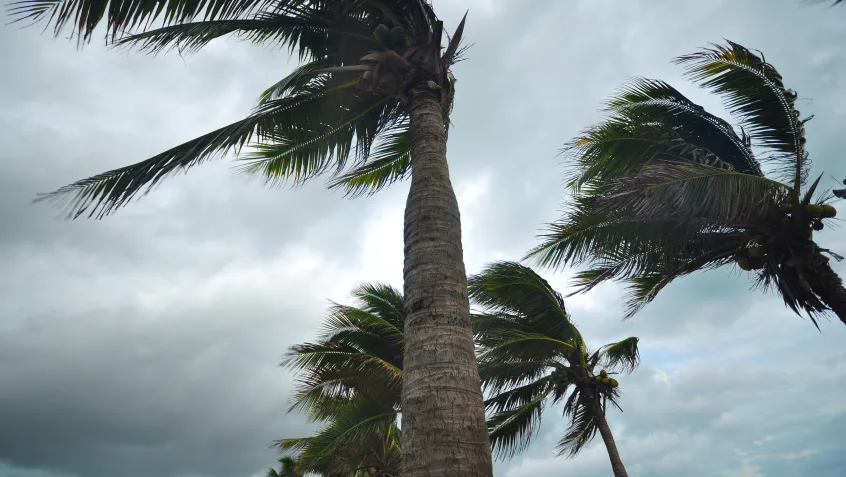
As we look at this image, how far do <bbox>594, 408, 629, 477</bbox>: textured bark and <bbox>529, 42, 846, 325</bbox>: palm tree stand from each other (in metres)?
3.50

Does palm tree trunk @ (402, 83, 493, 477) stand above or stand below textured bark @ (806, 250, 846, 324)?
below

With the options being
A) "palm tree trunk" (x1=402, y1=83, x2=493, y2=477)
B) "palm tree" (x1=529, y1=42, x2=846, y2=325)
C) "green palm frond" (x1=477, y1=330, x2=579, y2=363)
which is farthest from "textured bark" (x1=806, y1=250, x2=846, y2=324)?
"palm tree trunk" (x1=402, y1=83, x2=493, y2=477)

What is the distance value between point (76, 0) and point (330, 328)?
9084mm

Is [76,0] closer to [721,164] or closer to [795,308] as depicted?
[721,164]

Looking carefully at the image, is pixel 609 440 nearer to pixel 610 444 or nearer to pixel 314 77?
pixel 610 444

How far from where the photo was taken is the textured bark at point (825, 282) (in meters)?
8.04

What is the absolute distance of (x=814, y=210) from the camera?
8.00 m

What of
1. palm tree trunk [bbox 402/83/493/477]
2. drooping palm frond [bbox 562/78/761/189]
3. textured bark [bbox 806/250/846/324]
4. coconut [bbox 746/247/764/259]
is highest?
drooping palm frond [bbox 562/78/761/189]

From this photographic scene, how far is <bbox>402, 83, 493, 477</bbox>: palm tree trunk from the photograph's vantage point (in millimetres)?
3211

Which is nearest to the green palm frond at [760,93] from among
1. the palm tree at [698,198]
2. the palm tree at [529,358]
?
the palm tree at [698,198]

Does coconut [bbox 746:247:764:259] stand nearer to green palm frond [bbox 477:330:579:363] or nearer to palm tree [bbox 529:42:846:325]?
palm tree [bbox 529:42:846:325]

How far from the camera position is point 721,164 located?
8.55 meters

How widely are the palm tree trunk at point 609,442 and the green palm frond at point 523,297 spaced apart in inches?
70.8

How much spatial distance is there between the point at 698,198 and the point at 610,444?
727cm
